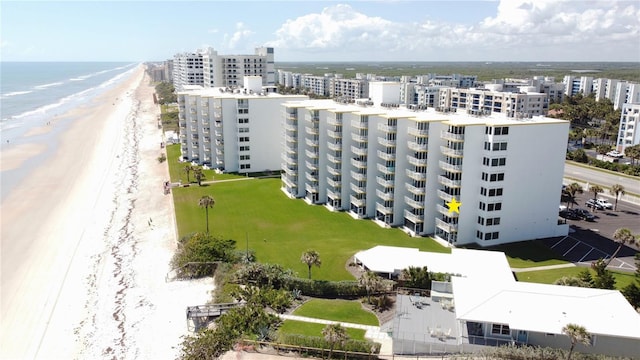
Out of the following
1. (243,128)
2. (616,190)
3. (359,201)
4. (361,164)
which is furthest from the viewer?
(243,128)

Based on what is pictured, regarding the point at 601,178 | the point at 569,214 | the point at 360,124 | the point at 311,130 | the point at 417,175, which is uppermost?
the point at 360,124

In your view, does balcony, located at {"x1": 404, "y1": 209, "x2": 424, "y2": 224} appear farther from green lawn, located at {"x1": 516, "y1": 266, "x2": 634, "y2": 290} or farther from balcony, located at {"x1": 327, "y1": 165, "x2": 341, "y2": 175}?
green lawn, located at {"x1": 516, "y1": 266, "x2": 634, "y2": 290}

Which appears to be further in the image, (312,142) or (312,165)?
(312,165)

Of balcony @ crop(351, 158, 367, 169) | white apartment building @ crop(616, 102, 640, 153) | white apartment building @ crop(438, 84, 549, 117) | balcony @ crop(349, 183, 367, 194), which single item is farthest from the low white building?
white apartment building @ crop(438, 84, 549, 117)

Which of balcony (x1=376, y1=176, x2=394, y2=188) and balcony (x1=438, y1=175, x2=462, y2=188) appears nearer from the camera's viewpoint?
balcony (x1=438, y1=175, x2=462, y2=188)

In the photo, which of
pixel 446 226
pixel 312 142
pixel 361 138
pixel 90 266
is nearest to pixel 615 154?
pixel 446 226

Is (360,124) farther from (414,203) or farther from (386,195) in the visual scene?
(414,203)
